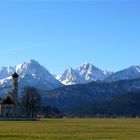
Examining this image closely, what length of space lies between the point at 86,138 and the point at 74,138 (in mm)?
1339

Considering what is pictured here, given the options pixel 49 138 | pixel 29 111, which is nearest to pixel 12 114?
pixel 29 111

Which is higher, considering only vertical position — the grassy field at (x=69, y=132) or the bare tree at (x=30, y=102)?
the bare tree at (x=30, y=102)

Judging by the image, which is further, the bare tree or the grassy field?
the bare tree

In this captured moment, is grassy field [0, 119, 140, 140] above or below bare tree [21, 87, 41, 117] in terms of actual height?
below

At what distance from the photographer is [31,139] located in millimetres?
56750

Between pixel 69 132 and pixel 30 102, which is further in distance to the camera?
pixel 30 102

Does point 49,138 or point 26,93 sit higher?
point 26,93

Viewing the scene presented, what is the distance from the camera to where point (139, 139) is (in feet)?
183

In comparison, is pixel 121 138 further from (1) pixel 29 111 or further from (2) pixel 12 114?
(2) pixel 12 114

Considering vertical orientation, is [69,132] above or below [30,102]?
below

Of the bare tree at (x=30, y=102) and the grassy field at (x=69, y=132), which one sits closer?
the grassy field at (x=69, y=132)

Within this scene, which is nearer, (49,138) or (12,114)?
(49,138)

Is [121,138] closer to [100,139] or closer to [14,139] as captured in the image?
[100,139]

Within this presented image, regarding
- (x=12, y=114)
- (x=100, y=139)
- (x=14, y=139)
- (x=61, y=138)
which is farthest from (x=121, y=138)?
(x=12, y=114)
